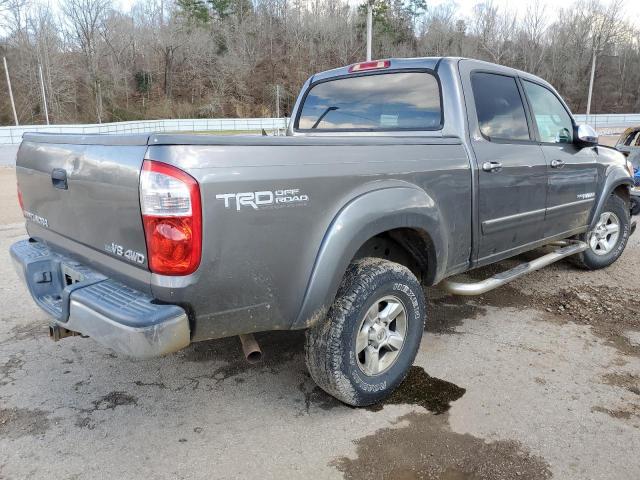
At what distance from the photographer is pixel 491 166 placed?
345cm

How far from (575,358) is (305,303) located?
7.09ft

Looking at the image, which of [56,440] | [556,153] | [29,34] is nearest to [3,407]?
[56,440]

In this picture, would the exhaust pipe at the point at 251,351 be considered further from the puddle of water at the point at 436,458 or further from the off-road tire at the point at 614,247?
the off-road tire at the point at 614,247

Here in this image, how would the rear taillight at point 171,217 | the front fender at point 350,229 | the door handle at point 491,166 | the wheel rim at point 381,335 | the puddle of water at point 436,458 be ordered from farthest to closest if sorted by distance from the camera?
the door handle at point 491,166 → the wheel rim at point 381,335 → the front fender at point 350,229 → the puddle of water at point 436,458 → the rear taillight at point 171,217

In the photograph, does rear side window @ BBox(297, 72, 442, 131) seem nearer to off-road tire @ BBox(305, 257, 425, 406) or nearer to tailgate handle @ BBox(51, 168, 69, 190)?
off-road tire @ BBox(305, 257, 425, 406)

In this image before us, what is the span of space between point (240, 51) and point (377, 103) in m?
63.8

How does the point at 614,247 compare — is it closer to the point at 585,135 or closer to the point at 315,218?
the point at 585,135

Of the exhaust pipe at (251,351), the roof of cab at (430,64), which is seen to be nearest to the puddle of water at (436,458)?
the exhaust pipe at (251,351)

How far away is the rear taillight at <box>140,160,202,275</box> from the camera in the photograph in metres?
2.05

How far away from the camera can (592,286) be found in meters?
4.98

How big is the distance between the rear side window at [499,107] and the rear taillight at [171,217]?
2.28 m

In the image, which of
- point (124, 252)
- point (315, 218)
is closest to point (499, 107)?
point (315, 218)

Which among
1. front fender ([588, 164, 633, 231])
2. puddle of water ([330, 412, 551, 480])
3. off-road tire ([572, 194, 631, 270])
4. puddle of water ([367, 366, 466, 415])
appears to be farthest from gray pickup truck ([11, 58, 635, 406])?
off-road tire ([572, 194, 631, 270])

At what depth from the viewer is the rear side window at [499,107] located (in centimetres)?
360
